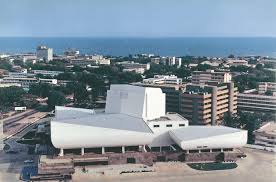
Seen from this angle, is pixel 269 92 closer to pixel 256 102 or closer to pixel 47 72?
pixel 256 102

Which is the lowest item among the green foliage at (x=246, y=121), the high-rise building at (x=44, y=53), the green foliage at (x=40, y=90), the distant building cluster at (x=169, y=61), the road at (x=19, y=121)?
the road at (x=19, y=121)

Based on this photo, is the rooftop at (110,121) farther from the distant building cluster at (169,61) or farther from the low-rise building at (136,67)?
the distant building cluster at (169,61)

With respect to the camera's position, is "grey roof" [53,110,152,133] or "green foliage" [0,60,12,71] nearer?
"grey roof" [53,110,152,133]

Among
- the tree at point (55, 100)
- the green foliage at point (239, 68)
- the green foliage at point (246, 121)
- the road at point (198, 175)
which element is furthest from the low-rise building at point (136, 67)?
the road at point (198, 175)

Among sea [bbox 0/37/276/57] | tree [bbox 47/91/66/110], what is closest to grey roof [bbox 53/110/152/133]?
tree [bbox 47/91/66/110]

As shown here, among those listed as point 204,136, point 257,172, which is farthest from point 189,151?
point 257,172

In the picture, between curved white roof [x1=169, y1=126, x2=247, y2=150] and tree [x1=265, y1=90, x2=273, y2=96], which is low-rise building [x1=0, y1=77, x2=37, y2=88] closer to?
tree [x1=265, y1=90, x2=273, y2=96]
